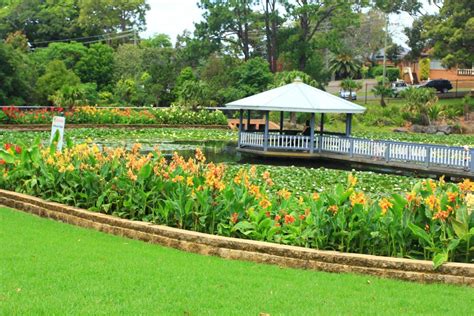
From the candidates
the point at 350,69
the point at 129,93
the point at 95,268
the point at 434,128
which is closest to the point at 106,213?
the point at 95,268

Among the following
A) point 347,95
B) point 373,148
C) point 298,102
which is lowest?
point 373,148

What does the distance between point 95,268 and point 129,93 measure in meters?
51.6

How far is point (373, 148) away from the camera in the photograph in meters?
25.0

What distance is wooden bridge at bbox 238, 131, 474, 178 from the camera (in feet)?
70.9

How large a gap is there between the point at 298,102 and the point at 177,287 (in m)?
21.7

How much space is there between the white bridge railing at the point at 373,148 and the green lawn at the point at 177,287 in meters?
15.1

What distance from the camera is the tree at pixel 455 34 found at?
52675 millimetres

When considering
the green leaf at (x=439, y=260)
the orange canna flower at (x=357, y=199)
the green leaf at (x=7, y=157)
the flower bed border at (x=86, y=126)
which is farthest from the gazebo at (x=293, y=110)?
the green leaf at (x=439, y=260)

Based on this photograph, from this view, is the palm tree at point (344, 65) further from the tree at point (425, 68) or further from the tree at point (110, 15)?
the tree at point (110, 15)

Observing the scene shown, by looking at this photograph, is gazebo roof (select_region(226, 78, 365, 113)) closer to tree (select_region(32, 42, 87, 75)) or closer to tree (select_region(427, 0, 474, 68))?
tree (select_region(427, 0, 474, 68))

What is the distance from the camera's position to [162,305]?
5.82 metres

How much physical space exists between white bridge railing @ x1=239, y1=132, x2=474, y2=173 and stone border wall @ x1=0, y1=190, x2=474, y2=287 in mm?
14241

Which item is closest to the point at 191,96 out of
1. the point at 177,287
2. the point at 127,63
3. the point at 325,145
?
the point at 127,63

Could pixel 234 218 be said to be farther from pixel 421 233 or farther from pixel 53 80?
pixel 53 80
